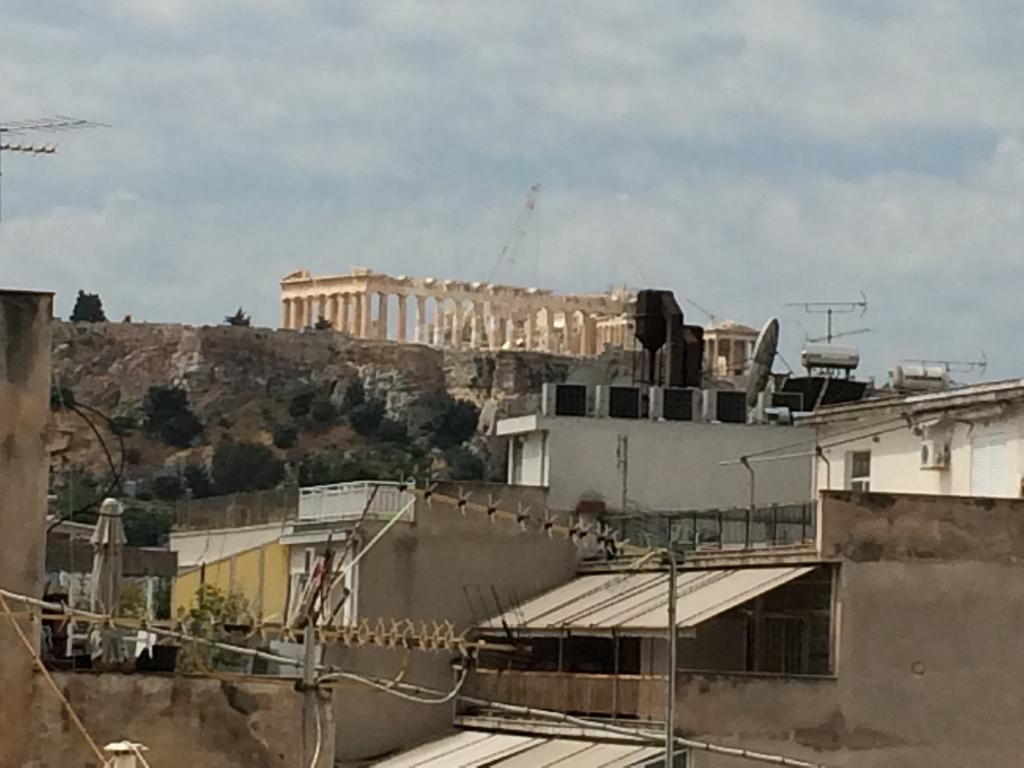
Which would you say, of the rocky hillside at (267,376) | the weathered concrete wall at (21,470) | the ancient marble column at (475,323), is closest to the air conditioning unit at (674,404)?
the weathered concrete wall at (21,470)

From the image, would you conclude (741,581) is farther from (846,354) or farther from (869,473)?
(846,354)

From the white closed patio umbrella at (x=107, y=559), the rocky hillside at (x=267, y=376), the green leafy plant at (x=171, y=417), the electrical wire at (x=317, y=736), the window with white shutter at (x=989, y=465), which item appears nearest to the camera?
the electrical wire at (x=317, y=736)

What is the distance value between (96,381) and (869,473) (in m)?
125

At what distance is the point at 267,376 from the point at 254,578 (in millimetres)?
114258

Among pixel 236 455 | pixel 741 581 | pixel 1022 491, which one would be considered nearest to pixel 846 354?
pixel 1022 491

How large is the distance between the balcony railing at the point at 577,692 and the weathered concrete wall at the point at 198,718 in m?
9.77

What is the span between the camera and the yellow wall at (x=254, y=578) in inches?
1854

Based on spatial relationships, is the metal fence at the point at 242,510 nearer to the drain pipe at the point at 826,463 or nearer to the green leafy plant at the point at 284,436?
the drain pipe at the point at 826,463

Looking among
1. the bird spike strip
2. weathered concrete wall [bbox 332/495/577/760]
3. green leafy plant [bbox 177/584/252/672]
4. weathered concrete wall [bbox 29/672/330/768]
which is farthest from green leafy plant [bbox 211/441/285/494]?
weathered concrete wall [bbox 29/672/330/768]

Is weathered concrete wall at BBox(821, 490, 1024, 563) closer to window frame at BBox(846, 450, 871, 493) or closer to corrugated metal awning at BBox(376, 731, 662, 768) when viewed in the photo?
corrugated metal awning at BBox(376, 731, 662, 768)

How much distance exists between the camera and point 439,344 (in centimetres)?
17750

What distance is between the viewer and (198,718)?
24.2 m

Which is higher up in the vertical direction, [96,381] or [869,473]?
[96,381]

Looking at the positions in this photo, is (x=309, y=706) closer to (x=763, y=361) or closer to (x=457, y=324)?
(x=763, y=361)
